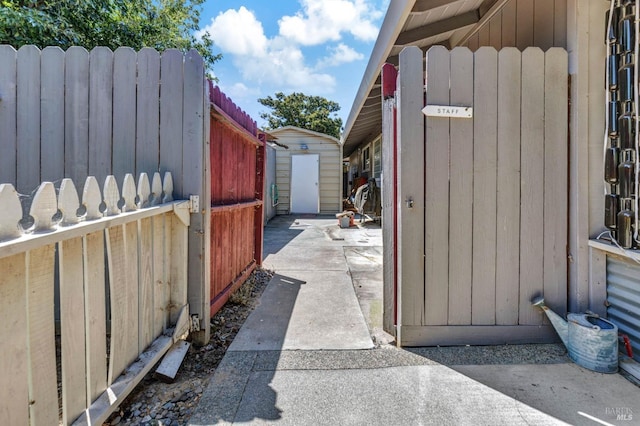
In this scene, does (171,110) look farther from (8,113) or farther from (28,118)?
(8,113)

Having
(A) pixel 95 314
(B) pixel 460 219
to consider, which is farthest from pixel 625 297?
(A) pixel 95 314

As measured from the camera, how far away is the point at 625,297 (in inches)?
71.7

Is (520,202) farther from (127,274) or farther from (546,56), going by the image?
(127,274)

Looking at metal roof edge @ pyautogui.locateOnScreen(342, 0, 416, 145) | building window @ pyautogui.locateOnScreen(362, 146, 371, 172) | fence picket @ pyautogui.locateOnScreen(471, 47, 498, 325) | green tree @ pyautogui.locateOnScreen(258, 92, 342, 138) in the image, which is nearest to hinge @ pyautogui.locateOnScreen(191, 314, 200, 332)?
fence picket @ pyautogui.locateOnScreen(471, 47, 498, 325)

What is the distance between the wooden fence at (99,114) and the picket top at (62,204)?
0.41 m

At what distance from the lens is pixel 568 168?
201 centimetres

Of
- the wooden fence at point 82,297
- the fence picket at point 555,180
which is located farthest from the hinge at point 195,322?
the fence picket at point 555,180

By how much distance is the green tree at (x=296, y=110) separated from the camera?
75.3ft

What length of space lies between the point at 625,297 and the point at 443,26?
2744mm

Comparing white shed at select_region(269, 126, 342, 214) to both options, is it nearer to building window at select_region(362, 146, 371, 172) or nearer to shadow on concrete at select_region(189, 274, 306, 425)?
building window at select_region(362, 146, 371, 172)

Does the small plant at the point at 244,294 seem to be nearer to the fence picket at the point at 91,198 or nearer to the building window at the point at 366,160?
the fence picket at the point at 91,198

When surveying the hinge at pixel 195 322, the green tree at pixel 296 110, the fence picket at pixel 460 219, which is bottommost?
the hinge at pixel 195 322

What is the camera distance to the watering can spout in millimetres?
1902

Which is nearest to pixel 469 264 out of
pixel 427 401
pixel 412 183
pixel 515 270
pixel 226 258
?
pixel 515 270
